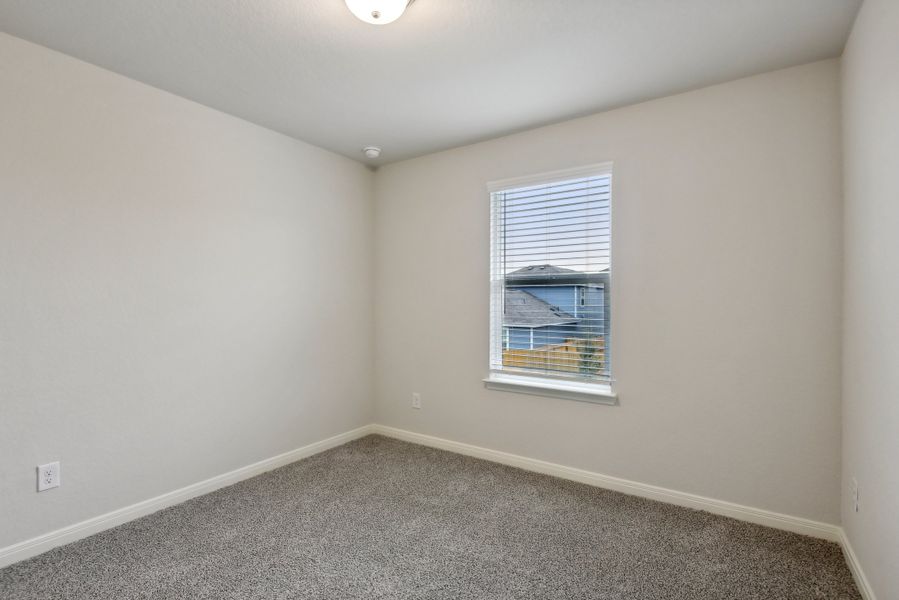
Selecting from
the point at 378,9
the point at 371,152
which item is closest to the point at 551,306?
the point at 371,152

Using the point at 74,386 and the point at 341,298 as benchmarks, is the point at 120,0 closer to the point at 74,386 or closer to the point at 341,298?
the point at 74,386

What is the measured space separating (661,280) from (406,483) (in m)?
1.99

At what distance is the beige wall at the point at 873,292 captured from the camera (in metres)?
1.51

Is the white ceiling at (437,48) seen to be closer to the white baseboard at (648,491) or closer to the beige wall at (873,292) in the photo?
the beige wall at (873,292)

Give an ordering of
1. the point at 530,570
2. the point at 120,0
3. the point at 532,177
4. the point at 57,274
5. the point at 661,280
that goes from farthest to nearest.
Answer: the point at 532,177
the point at 661,280
the point at 57,274
the point at 530,570
the point at 120,0

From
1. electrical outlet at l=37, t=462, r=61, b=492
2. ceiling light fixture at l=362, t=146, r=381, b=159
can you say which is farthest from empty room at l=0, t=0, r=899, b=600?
ceiling light fixture at l=362, t=146, r=381, b=159

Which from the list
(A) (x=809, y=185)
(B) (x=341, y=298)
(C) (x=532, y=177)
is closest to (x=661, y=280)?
(A) (x=809, y=185)

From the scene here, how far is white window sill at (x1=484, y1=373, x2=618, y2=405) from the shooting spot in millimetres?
2852

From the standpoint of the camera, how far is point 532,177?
313cm

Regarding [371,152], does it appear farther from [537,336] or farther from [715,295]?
[715,295]

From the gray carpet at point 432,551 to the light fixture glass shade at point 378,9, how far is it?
2.27 metres

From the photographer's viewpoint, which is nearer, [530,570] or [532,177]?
[530,570]

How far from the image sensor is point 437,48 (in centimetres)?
214

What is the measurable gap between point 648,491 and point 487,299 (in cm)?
159
